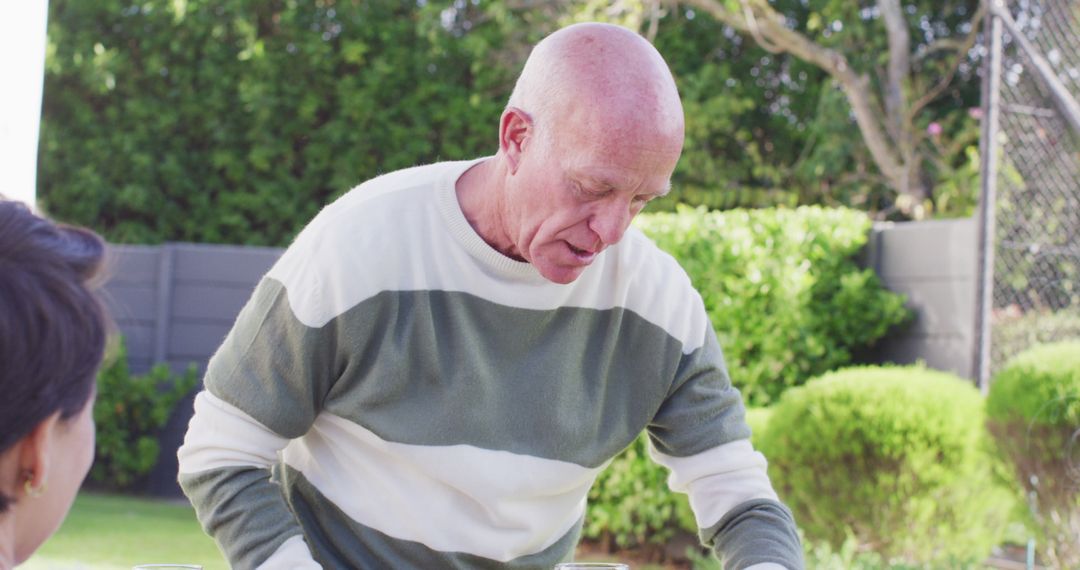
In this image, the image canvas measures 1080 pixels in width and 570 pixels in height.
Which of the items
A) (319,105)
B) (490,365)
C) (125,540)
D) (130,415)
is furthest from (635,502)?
(319,105)

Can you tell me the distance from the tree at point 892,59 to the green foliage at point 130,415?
4449 millimetres

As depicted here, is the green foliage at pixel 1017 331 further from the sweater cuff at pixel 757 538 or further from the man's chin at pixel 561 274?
the man's chin at pixel 561 274

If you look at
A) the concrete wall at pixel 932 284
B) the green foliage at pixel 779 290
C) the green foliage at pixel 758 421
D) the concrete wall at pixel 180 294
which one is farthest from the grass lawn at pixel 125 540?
the concrete wall at pixel 932 284

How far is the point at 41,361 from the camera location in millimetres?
1278

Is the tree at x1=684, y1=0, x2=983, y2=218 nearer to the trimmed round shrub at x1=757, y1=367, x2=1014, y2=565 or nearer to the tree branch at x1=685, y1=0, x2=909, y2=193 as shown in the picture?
the tree branch at x1=685, y1=0, x2=909, y2=193

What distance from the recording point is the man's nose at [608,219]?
1940 millimetres

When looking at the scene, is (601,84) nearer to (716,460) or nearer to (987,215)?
(716,460)

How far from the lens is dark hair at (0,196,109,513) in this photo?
1.26 metres

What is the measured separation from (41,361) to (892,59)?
8.96 metres

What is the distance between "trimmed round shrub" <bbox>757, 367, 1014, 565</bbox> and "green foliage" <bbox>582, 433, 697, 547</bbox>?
2.90ft

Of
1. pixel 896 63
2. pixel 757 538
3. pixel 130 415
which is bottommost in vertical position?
pixel 130 415

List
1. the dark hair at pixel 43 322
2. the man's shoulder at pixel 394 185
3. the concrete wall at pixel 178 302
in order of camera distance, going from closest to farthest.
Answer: the dark hair at pixel 43 322
the man's shoulder at pixel 394 185
the concrete wall at pixel 178 302

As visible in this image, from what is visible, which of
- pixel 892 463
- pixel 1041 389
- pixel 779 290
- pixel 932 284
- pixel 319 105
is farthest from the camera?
pixel 319 105

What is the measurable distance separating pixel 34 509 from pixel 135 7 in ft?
31.3
